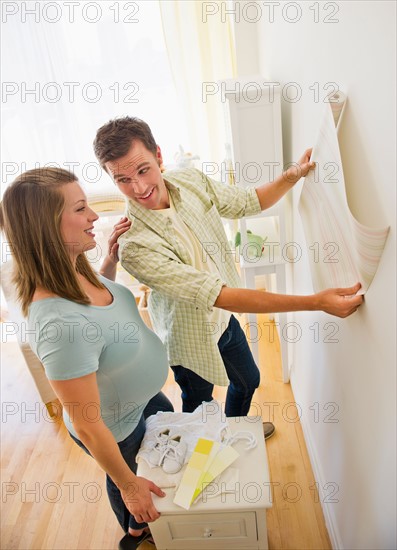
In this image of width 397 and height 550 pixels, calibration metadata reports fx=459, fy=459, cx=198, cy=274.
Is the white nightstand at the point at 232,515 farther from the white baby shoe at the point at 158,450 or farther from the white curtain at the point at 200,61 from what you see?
the white curtain at the point at 200,61

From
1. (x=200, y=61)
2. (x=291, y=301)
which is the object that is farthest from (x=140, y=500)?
(x=200, y=61)

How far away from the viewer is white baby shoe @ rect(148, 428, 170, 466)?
1.30 m

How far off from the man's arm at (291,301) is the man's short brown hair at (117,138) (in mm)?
461

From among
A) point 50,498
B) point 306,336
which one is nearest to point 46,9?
point 306,336

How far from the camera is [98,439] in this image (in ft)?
3.57

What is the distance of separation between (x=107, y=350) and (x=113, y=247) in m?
0.40

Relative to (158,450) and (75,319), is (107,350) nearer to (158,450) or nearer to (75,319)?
(75,319)

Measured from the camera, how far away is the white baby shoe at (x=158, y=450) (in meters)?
1.30

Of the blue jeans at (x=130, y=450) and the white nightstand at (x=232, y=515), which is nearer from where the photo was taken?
the white nightstand at (x=232, y=515)

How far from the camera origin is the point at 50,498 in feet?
6.21

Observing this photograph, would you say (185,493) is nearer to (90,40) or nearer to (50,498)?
(50,498)

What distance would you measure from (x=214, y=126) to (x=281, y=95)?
127cm

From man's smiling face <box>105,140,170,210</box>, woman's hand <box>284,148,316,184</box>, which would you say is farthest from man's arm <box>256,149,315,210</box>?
man's smiling face <box>105,140,170,210</box>

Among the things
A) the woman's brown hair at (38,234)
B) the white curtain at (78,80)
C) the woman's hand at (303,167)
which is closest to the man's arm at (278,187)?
the woman's hand at (303,167)
